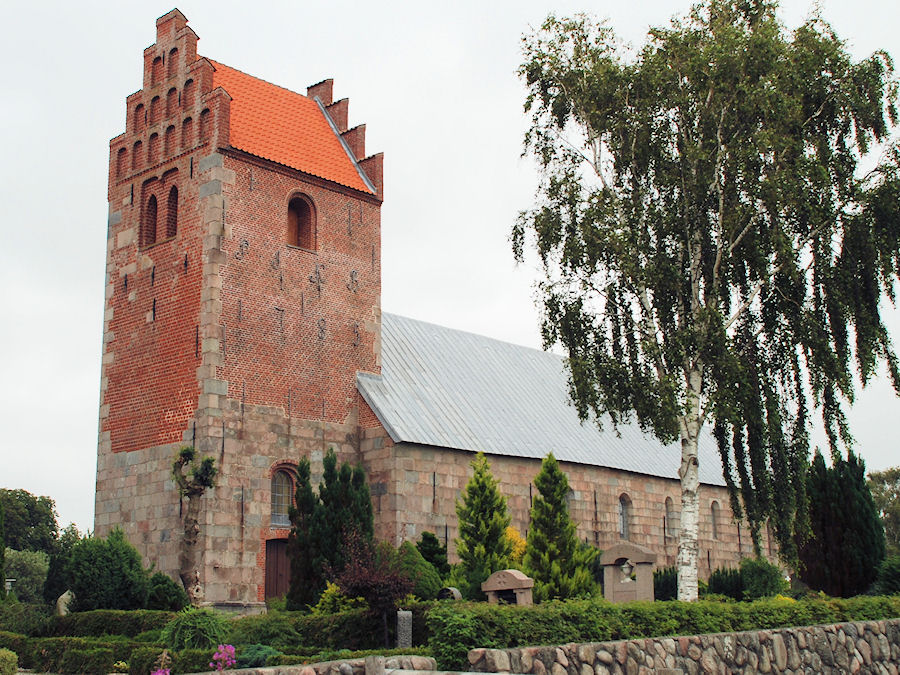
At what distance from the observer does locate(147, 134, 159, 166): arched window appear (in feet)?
73.8

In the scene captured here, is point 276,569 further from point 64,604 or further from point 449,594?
point 449,594

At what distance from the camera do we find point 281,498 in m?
20.9

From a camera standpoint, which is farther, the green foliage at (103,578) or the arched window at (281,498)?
the arched window at (281,498)

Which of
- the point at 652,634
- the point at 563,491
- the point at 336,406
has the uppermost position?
the point at 336,406

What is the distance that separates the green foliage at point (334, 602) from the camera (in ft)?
48.9

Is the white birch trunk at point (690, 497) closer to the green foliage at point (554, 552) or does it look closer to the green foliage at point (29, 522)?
the green foliage at point (554, 552)

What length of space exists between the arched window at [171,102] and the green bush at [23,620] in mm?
10638

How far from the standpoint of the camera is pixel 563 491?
19719mm

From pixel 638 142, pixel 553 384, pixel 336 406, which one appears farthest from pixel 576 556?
pixel 553 384

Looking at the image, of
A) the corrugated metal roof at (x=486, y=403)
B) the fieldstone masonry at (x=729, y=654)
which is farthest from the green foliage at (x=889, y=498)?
the fieldstone masonry at (x=729, y=654)

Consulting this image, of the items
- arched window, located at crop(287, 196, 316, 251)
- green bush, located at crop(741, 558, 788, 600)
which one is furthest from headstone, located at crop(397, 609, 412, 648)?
green bush, located at crop(741, 558, 788, 600)

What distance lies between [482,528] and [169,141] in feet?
35.2

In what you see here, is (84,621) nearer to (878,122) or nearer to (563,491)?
(563,491)

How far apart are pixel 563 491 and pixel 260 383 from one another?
649cm
